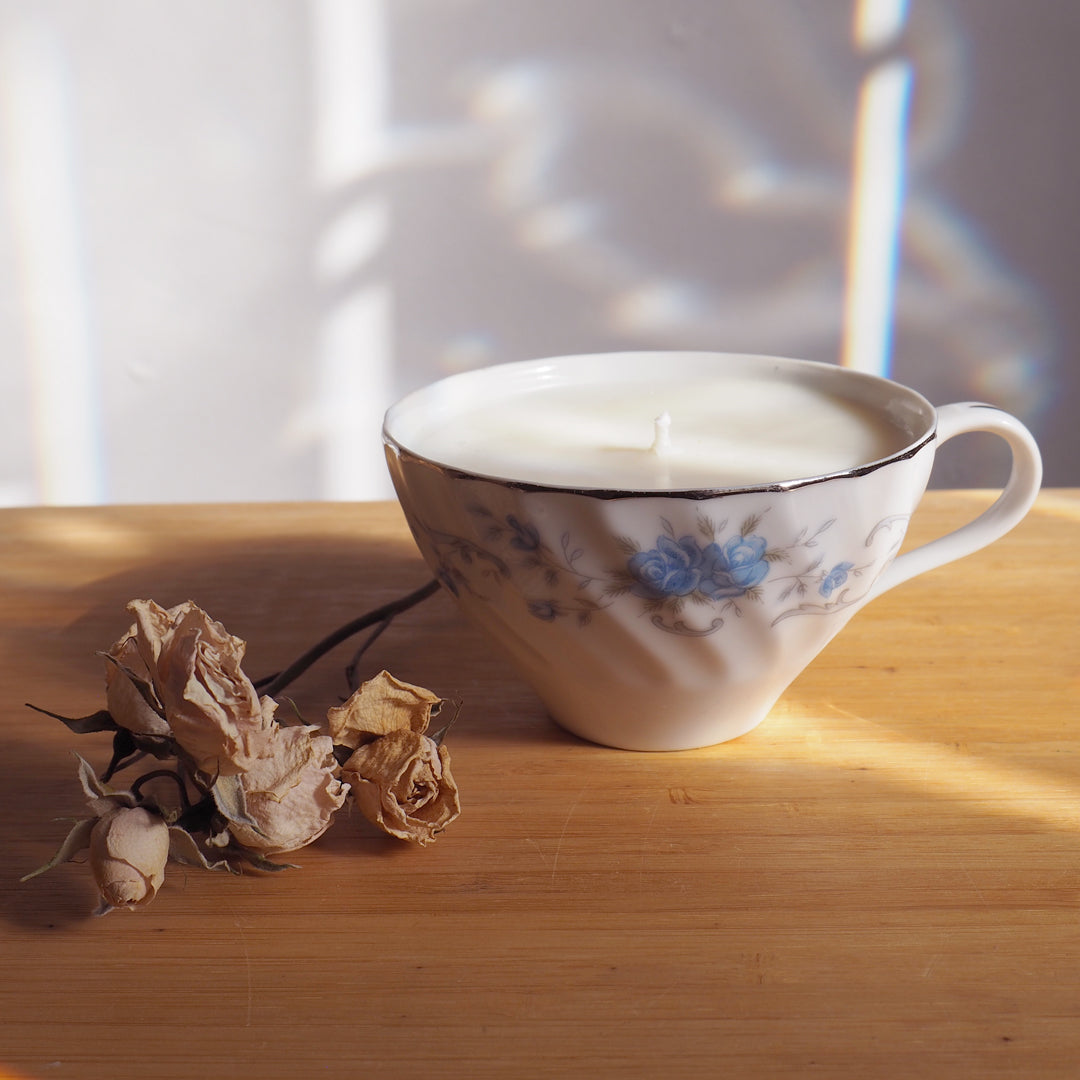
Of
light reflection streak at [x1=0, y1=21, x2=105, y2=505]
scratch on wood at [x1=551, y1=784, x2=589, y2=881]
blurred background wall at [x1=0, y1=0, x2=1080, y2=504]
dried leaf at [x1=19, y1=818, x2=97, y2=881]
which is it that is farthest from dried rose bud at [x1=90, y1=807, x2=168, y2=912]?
light reflection streak at [x1=0, y1=21, x2=105, y2=505]

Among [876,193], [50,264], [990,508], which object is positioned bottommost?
[50,264]

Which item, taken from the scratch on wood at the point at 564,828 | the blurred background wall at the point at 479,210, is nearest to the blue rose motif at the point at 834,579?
the scratch on wood at the point at 564,828

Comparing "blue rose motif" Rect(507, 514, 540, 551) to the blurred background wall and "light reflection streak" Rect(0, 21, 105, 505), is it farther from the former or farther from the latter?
"light reflection streak" Rect(0, 21, 105, 505)

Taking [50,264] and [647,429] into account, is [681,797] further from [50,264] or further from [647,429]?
[50,264]

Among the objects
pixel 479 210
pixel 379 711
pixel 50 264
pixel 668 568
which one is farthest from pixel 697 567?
pixel 50 264

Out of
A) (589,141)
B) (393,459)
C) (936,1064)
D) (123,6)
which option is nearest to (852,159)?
(589,141)

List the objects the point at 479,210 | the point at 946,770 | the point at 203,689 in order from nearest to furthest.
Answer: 1. the point at 203,689
2. the point at 946,770
3. the point at 479,210

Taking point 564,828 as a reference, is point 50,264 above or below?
below
